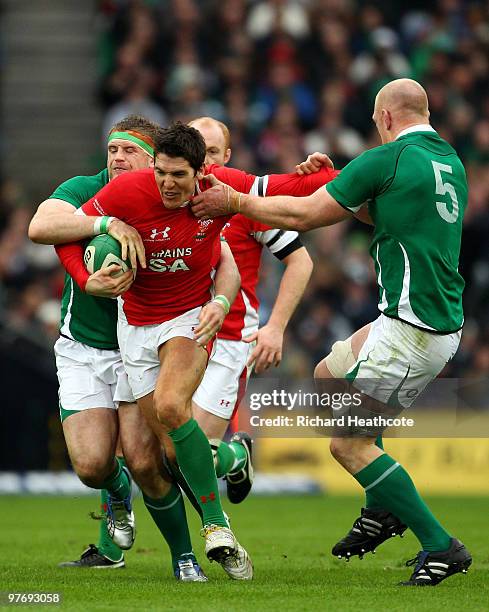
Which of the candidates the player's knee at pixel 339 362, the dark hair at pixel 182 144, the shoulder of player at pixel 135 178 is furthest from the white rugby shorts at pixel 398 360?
the shoulder of player at pixel 135 178

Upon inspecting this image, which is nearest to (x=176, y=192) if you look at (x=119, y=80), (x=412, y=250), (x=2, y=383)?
(x=412, y=250)

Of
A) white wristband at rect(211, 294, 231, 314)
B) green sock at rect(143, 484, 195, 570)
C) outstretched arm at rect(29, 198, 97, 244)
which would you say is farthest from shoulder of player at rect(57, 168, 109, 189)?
green sock at rect(143, 484, 195, 570)

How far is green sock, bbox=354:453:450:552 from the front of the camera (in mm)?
7000

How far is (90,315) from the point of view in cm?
788

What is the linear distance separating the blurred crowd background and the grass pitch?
11.7 ft

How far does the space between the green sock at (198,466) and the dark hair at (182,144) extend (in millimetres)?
1402

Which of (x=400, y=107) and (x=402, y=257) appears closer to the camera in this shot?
(x=402, y=257)

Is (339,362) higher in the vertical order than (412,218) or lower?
lower

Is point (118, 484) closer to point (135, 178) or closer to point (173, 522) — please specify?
point (173, 522)

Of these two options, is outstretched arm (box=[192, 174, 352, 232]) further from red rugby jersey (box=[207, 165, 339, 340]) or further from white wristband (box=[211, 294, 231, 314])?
red rugby jersey (box=[207, 165, 339, 340])

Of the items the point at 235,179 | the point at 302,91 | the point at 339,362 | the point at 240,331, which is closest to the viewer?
the point at 339,362

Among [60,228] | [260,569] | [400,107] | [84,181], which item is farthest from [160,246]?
[260,569]

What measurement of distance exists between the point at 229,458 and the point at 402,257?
1.96 meters

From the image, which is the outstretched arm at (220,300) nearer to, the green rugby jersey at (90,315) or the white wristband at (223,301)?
the white wristband at (223,301)
